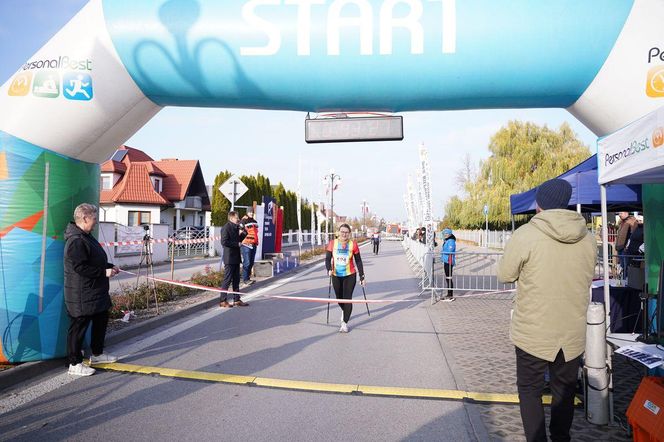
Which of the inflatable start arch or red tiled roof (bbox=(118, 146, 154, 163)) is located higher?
red tiled roof (bbox=(118, 146, 154, 163))

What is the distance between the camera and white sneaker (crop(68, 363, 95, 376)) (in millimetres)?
5133

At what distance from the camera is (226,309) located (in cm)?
963

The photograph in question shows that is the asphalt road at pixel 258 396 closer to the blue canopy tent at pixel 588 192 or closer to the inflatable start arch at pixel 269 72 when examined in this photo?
the inflatable start arch at pixel 269 72

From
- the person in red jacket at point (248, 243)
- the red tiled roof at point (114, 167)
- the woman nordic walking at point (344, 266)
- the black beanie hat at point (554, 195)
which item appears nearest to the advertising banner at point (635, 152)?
the black beanie hat at point (554, 195)

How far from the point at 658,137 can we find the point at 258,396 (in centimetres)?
407

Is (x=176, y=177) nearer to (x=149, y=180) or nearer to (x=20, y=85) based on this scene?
(x=149, y=180)

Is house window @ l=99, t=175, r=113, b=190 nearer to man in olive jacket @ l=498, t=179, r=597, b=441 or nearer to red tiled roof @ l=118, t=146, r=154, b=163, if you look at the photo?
red tiled roof @ l=118, t=146, r=154, b=163

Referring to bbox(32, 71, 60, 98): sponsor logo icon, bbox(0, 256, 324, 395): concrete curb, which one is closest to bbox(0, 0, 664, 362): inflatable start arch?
bbox(32, 71, 60, 98): sponsor logo icon

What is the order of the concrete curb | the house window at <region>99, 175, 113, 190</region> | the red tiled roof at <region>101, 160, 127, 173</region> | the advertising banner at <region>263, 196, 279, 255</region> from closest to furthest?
the concrete curb
the advertising banner at <region>263, 196, 279, 255</region>
the red tiled roof at <region>101, 160, 127, 173</region>
the house window at <region>99, 175, 113, 190</region>

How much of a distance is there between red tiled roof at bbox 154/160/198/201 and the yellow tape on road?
3532 centimetres

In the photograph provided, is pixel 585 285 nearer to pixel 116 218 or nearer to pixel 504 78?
pixel 504 78

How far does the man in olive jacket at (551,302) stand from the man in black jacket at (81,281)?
4338mm

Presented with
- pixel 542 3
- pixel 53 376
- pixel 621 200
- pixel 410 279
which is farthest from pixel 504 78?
pixel 410 279

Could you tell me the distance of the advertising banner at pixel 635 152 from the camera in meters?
3.45
